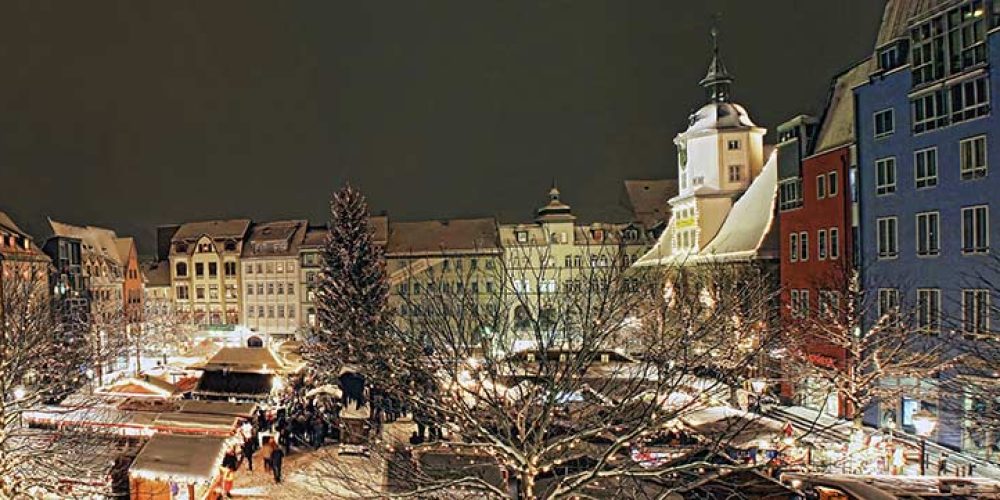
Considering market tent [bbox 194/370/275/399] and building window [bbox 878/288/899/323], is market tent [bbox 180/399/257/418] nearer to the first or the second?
market tent [bbox 194/370/275/399]

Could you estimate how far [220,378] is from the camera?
31109 mm

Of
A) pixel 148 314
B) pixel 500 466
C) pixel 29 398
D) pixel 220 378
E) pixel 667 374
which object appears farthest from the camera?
pixel 148 314

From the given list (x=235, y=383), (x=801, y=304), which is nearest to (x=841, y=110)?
(x=801, y=304)

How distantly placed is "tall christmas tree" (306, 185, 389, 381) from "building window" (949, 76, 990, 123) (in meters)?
26.9

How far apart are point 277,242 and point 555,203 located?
2799cm

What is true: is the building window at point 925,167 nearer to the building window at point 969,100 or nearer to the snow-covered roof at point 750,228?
the building window at point 969,100

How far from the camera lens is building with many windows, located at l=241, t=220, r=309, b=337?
73375 millimetres

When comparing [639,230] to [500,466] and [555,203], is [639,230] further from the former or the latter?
[500,466]

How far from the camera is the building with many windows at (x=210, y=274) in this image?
75250 millimetres

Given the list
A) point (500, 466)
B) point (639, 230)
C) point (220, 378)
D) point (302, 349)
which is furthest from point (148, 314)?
point (500, 466)

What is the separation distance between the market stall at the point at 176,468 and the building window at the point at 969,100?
25752 mm

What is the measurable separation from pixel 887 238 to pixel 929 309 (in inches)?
145

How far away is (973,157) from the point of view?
25250 mm

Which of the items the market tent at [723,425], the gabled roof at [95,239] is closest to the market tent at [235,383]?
the market tent at [723,425]
